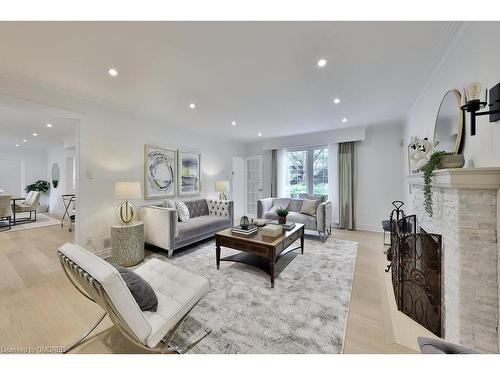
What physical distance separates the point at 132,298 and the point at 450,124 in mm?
→ 3011

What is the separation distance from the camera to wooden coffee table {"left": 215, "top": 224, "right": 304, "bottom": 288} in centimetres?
238

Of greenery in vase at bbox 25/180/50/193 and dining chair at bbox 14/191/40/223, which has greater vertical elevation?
greenery in vase at bbox 25/180/50/193

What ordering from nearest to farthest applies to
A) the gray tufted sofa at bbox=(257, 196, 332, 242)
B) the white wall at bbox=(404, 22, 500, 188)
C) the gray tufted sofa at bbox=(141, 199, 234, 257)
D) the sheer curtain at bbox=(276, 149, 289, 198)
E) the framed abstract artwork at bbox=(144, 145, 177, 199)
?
the white wall at bbox=(404, 22, 500, 188) → the gray tufted sofa at bbox=(141, 199, 234, 257) → the framed abstract artwork at bbox=(144, 145, 177, 199) → the gray tufted sofa at bbox=(257, 196, 332, 242) → the sheer curtain at bbox=(276, 149, 289, 198)

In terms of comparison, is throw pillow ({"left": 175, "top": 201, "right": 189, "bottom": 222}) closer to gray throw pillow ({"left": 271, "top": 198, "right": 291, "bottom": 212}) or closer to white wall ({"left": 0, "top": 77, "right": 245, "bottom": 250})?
white wall ({"left": 0, "top": 77, "right": 245, "bottom": 250})

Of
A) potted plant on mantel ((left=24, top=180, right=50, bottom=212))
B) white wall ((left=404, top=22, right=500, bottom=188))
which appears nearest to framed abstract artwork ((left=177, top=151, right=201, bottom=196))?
white wall ((left=404, top=22, right=500, bottom=188))

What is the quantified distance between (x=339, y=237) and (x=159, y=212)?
362 cm

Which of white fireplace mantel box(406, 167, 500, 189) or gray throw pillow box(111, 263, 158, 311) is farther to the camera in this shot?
gray throw pillow box(111, 263, 158, 311)

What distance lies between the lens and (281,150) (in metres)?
6.02

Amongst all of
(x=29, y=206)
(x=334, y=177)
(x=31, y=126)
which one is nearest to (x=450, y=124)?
(x=334, y=177)

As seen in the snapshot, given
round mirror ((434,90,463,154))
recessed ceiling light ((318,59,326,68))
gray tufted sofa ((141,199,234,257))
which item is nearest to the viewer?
round mirror ((434,90,463,154))

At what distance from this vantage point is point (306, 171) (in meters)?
5.67

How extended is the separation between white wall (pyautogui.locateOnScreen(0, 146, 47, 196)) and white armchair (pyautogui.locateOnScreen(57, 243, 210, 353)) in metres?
9.26

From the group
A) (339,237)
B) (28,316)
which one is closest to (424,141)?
(339,237)
